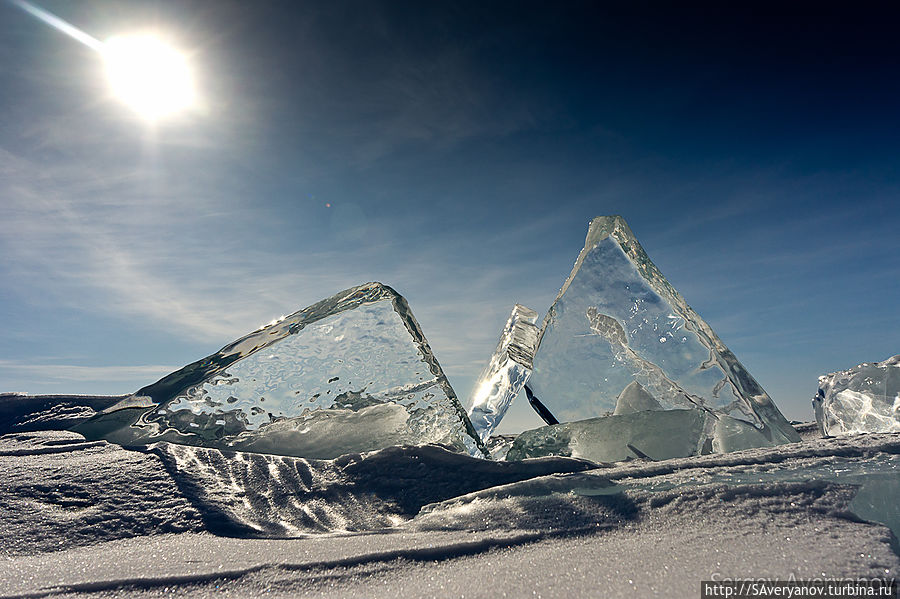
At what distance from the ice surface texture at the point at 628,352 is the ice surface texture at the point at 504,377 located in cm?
20

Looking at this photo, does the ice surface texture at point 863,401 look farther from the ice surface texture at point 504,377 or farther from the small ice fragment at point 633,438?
the ice surface texture at point 504,377

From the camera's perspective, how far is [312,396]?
282cm

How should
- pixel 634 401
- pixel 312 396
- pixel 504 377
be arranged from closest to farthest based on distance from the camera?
pixel 312 396
pixel 634 401
pixel 504 377

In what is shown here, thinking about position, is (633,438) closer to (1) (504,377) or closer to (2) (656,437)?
→ (2) (656,437)

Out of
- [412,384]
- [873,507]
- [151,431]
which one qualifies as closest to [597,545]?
[873,507]

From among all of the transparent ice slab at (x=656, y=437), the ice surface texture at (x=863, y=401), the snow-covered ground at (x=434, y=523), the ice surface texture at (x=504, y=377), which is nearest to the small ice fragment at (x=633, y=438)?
the transparent ice slab at (x=656, y=437)

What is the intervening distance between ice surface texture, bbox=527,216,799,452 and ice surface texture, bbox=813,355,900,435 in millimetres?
647

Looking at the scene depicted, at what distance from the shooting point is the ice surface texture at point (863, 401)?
3064mm

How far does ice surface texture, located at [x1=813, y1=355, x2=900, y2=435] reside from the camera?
10.1ft

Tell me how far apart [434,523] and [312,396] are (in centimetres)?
147

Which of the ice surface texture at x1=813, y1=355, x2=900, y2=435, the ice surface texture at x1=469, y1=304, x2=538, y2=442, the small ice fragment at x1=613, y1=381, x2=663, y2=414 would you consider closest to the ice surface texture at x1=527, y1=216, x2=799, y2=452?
the small ice fragment at x1=613, y1=381, x2=663, y2=414

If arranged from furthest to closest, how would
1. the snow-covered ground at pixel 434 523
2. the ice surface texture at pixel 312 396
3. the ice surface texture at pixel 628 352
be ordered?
the ice surface texture at pixel 628 352 < the ice surface texture at pixel 312 396 < the snow-covered ground at pixel 434 523

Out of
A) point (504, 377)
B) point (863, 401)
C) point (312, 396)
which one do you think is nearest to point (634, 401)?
point (504, 377)

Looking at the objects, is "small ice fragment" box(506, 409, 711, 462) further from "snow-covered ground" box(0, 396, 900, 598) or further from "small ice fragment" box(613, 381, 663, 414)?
"snow-covered ground" box(0, 396, 900, 598)
